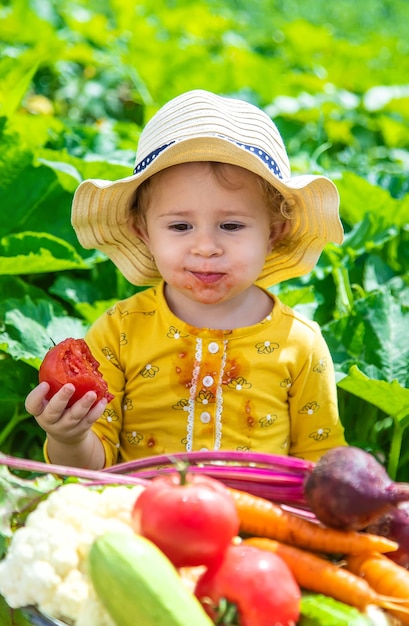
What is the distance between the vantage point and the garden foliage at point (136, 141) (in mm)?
3727

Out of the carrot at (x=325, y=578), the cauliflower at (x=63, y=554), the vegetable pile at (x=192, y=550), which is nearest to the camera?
the vegetable pile at (x=192, y=550)

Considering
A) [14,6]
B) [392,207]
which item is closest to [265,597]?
[392,207]

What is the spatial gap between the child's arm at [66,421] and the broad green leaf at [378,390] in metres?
0.83

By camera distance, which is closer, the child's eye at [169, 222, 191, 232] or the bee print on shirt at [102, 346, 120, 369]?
the child's eye at [169, 222, 191, 232]

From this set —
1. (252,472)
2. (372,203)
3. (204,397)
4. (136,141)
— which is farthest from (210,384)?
(136,141)

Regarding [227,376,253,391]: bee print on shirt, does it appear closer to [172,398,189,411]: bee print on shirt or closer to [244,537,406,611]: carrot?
[172,398,189,411]: bee print on shirt

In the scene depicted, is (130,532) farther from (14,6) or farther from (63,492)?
(14,6)

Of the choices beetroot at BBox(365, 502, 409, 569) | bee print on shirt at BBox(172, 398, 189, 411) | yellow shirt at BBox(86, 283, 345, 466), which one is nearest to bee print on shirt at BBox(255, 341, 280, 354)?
yellow shirt at BBox(86, 283, 345, 466)

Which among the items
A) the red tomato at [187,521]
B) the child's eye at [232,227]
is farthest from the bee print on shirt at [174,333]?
the red tomato at [187,521]

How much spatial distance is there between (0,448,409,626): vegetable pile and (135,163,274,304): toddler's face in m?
0.64

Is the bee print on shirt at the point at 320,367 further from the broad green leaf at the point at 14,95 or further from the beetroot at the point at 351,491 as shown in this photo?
the broad green leaf at the point at 14,95

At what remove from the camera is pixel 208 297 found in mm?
2953

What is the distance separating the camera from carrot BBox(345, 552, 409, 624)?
2.27 meters

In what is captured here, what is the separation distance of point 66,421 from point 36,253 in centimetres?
132
